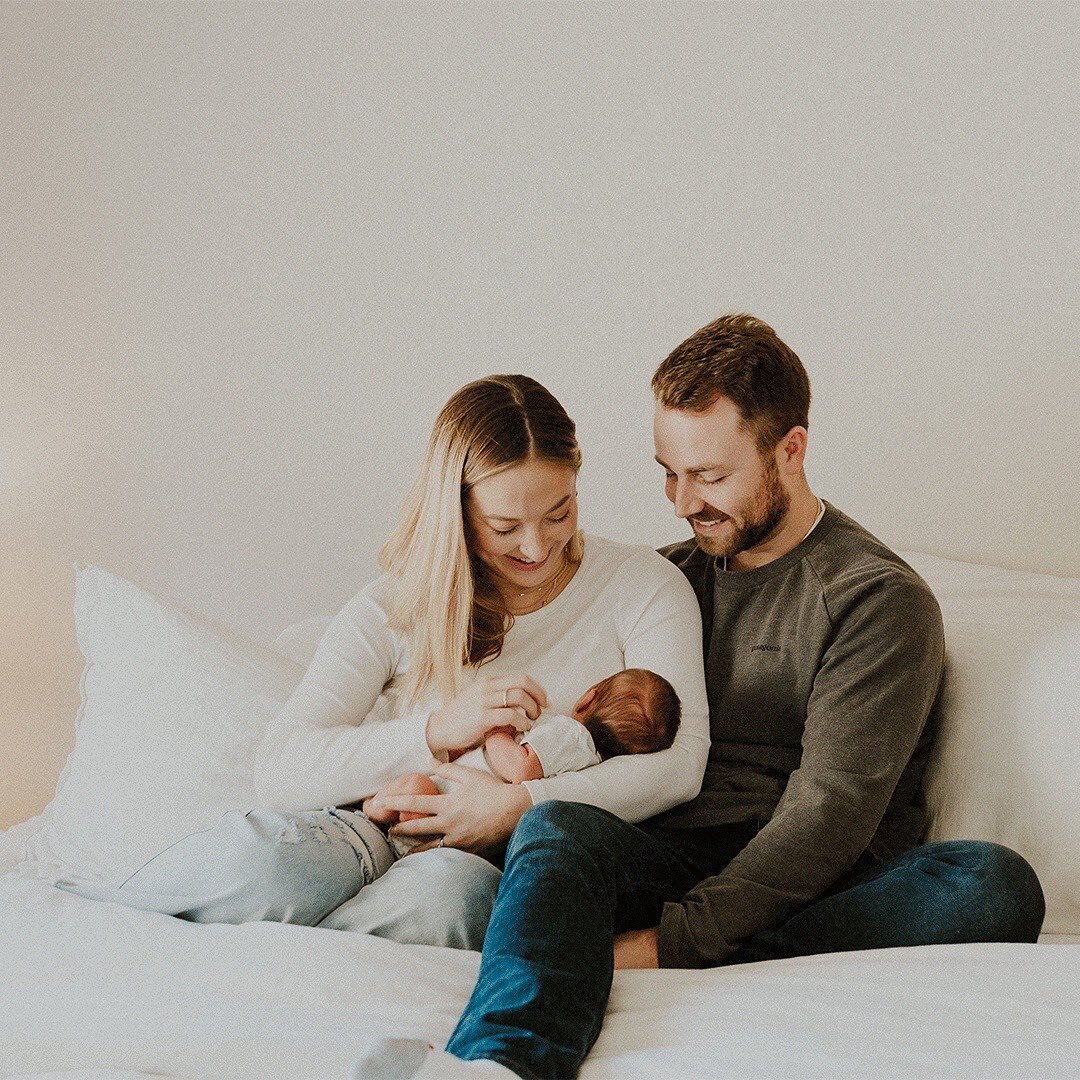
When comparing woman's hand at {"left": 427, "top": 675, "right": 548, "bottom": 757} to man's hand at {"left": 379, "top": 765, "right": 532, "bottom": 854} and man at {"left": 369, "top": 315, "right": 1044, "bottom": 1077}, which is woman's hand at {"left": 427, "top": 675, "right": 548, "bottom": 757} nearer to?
man's hand at {"left": 379, "top": 765, "right": 532, "bottom": 854}

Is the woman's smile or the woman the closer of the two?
the woman

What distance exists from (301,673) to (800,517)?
0.76 m

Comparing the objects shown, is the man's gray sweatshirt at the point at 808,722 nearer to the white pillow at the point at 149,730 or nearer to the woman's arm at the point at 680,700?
the woman's arm at the point at 680,700

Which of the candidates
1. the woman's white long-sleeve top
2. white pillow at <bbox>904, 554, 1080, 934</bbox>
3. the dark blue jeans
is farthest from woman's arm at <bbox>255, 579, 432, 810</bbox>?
white pillow at <bbox>904, 554, 1080, 934</bbox>

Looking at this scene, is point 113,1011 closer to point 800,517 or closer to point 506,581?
point 506,581

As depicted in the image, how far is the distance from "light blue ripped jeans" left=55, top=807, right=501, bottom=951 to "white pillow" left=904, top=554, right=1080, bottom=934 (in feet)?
1.92

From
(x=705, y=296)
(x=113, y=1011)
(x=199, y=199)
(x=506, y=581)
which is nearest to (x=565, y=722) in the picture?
(x=506, y=581)

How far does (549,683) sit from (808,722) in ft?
1.12

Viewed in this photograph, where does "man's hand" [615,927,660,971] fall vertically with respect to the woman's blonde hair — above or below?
below

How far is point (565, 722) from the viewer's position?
1.46 m

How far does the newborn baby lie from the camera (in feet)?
4.74

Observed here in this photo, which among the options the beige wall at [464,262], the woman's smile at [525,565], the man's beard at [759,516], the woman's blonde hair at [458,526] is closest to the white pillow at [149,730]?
the woman's blonde hair at [458,526]

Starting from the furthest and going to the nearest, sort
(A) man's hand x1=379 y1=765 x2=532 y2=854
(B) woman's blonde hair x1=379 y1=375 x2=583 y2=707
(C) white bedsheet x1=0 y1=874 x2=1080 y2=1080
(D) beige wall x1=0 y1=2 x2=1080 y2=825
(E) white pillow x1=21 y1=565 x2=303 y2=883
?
(D) beige wall x1=0 y1=2 x2=1080 y2=825, (E) white pillow x1=21 y1=565 x2=303 y2=883, (B) woman's blonde hair x1=379 y1=375 x2=583 y2=707, (A) man's hand x1=379 y1=765 x2=532 y2=854, (C) white bedsheet x1=0 y1=874 x2=1080 y2=1080

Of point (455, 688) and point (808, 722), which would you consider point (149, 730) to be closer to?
point (455, 688)
